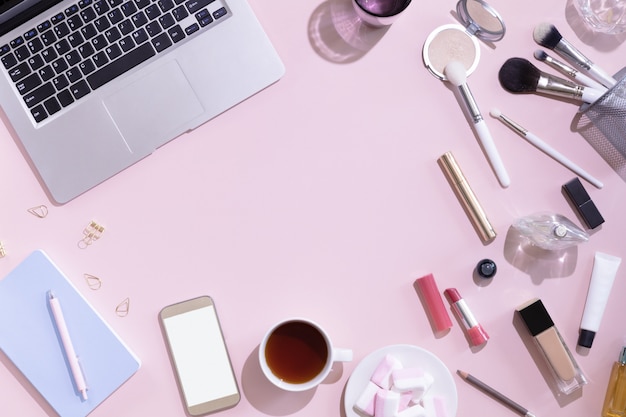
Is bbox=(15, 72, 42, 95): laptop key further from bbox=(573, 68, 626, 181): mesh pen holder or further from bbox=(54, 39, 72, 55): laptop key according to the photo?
bbox=(573, 68, 626, 181): mesh pen holder

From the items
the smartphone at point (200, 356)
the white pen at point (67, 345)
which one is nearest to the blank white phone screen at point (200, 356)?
the smartphone at point (200, 356)

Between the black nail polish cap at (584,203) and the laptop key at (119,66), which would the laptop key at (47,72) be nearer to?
the laptop key at (119,66)

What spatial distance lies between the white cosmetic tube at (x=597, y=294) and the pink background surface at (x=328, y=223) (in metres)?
0.01

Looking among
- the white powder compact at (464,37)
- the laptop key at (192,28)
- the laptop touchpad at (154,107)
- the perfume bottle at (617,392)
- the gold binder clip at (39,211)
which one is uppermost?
the laptop key at (192,28)

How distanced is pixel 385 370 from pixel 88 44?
2.06 ft

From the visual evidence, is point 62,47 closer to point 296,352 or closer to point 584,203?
point 296,352

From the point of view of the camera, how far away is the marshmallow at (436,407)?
893 mm

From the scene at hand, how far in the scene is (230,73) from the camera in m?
0.89

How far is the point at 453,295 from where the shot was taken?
0.91m

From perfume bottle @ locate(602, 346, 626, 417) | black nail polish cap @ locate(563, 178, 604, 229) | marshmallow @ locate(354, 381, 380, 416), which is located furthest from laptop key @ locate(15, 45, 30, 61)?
perfume bottle @ locate(602, 346, 626, 417)

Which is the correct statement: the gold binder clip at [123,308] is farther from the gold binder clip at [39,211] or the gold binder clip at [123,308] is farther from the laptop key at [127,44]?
the laptop key at [127,44]


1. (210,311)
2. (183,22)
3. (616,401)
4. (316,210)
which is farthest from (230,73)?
(616,401)

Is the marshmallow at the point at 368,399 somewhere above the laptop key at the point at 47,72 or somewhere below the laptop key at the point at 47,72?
below

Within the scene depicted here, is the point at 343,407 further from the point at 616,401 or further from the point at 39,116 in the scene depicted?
the point at 39,116
